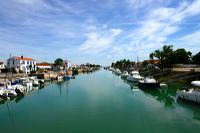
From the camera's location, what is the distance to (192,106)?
38531 mm

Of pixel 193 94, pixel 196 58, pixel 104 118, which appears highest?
pixel 196 58

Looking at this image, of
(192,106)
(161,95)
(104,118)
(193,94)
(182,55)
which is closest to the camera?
(104,118)

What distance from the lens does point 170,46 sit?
103 m

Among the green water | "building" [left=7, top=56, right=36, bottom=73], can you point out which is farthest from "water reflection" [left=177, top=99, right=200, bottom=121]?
"building" [left=7, top=56, right=36, bottom=73]

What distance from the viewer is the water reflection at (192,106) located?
33.6 meters

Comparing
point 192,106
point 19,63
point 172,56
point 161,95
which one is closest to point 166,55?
point 172,56

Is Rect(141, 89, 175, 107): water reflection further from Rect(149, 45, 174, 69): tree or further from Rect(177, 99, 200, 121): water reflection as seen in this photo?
Rect(149, 45, 174, 69): tree

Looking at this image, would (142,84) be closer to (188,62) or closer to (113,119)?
(113,119)

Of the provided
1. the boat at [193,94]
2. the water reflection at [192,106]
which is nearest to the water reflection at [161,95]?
the water reflection at [192,106]

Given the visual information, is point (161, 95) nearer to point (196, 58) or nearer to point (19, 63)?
point (196, 58)

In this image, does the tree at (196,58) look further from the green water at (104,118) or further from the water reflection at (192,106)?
the green water at (104,118)

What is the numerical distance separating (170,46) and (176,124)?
7803 cm

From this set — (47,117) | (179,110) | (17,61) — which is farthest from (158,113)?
(17,61)

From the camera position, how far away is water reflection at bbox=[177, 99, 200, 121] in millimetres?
33634
